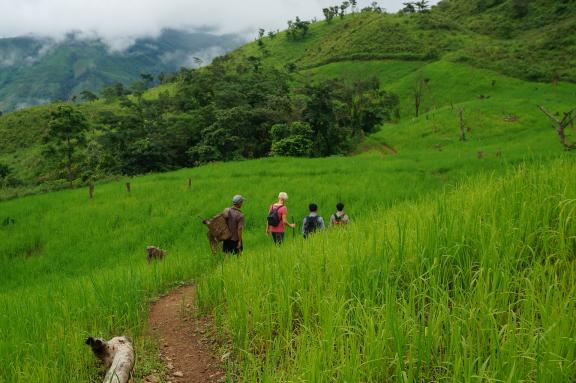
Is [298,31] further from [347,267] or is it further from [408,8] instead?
[347,267]

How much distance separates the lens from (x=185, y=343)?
18.3 feet

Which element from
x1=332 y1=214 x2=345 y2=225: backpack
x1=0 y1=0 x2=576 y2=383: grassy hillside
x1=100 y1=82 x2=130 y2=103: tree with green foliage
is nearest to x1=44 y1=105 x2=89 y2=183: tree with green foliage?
x1=0 y1=0 x2=576 y2=383: grassy hillside

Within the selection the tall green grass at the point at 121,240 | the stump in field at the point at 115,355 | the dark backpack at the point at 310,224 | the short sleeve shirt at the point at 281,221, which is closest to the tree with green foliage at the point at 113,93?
the tall green grass at the point at 121,240

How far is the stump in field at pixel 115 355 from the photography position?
4.21 m

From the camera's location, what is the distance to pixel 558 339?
7.79ft

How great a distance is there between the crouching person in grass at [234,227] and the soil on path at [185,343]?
7.99 ft

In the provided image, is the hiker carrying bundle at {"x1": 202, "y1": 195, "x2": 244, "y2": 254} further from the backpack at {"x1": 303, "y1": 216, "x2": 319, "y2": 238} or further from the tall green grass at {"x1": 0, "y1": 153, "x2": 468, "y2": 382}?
the backpack at {"x1": 303, "y1": 216, "x2": 319, "y2": 238}

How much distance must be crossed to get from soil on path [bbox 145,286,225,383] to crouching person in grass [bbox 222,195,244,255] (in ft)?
7.99

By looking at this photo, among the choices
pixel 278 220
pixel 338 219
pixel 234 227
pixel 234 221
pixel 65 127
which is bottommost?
pixel 338 219

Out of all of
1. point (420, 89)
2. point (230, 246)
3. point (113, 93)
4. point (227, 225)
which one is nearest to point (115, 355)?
point (227, 225)

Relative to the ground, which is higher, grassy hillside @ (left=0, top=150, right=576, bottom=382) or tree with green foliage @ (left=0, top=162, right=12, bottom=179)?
tree with green foliage @ (left=0, top=162, right=12, bottom=179)

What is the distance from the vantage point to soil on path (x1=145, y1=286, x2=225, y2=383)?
4723mm

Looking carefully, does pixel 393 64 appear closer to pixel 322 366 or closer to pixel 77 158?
pixel 77 158

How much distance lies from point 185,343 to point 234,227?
426cm
